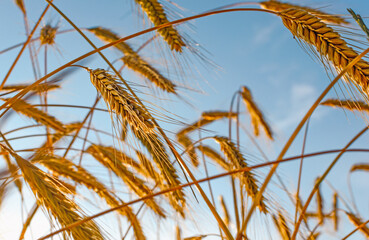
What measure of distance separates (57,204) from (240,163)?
1.04 metres

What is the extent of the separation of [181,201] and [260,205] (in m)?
0.43

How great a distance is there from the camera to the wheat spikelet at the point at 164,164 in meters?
1.32

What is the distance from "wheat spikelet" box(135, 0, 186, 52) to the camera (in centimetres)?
180

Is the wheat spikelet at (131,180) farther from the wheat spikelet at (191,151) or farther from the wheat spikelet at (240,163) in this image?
the wheat spikelet at (240,163)

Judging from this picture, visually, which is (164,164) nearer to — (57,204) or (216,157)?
(57,204)

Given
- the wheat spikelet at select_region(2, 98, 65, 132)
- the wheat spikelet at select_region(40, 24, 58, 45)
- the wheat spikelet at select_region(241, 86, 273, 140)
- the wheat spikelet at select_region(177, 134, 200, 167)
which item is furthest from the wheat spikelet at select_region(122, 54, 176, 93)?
the wheat spikelet at select_region(241, 86, 273, 140)

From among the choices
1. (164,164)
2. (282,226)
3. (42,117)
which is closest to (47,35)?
(42,117)

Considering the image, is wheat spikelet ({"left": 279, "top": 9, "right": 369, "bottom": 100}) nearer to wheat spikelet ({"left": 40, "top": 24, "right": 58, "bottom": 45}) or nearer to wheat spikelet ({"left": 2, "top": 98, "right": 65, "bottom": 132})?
wheat spikelet ({"left": 2, "top": 98, "right": 65, "bottom": 132})

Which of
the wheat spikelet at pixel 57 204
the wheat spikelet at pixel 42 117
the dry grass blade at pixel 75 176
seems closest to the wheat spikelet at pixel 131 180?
the dry grass blade at pixel 75 176

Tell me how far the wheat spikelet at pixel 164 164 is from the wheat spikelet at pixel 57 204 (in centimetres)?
39

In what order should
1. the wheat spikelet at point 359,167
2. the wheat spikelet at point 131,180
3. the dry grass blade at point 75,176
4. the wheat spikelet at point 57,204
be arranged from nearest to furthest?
the wheat spikelet at point 57,204
the dry grass blade at point 75,176
the wheat spikelet at point 131,180
the wheat spikelet at point 359,167

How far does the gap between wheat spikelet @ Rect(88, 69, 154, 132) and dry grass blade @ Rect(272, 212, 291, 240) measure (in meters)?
0.96

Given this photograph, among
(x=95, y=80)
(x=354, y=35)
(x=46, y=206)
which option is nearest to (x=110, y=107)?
(x=95, y=80)

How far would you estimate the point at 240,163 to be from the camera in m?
1.89
